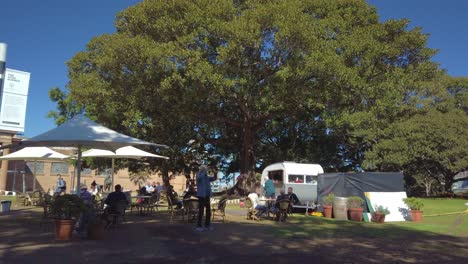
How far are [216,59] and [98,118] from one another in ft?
37.2

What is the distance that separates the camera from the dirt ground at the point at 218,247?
7.86m

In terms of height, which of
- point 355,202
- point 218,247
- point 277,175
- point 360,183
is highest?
point 277,175

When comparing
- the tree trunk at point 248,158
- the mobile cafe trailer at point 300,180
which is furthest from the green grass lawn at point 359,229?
the tree trunk at point 248,158

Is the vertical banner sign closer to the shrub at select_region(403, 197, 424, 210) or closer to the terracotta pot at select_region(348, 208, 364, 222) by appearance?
the terracotta pot at select_region(348, 208, 364, 222)

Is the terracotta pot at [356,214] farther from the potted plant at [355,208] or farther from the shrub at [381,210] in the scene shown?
the shrub at [381,210]

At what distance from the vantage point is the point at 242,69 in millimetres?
20250

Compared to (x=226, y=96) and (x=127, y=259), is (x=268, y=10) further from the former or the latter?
(x=127, y=259)

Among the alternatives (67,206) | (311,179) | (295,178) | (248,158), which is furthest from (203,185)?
(248,158)

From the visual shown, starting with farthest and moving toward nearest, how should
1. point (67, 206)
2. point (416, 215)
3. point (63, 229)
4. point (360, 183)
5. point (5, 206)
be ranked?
point (360, 183)
point (416, 215)
point (5, 206)
point (63, 229)
point (67, 206)

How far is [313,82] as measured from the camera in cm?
2117

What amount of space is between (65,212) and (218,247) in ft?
11.0

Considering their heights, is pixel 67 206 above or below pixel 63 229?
above

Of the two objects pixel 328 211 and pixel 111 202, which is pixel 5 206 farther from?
pixel 328 211

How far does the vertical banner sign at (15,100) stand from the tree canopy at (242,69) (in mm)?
21184
